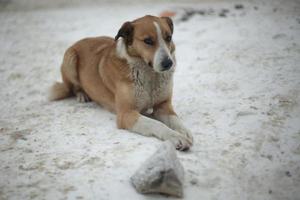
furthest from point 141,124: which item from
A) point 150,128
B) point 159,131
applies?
point 159,131

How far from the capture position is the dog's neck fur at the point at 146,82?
4676 millimetres

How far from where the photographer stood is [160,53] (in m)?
4.30

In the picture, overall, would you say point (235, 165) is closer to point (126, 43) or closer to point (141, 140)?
point (141, 140)

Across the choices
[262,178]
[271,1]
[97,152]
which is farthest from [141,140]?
[271,1]

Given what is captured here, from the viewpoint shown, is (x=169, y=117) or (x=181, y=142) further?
(x=169, y=117)

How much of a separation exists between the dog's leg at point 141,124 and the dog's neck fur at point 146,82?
0.15 meters

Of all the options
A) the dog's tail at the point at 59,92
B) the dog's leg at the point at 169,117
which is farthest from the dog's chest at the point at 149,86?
the dog's tail at the point at 59,92

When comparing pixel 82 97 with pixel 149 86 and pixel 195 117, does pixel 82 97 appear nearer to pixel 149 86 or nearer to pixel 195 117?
pixel 149 86

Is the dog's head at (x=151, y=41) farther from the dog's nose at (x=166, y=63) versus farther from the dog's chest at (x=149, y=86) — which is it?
the dog's chest at (x=149, y=86)

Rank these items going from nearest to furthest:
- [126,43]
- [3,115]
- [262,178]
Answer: [262,178], [126,43], [3,115]

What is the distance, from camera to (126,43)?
4.70m

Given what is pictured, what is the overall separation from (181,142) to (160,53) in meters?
1.01

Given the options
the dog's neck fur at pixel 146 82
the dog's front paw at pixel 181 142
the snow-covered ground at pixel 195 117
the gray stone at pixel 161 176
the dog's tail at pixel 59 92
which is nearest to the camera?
the gray stone at pixel 161 176

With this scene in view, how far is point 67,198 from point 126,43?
83.2 inches
